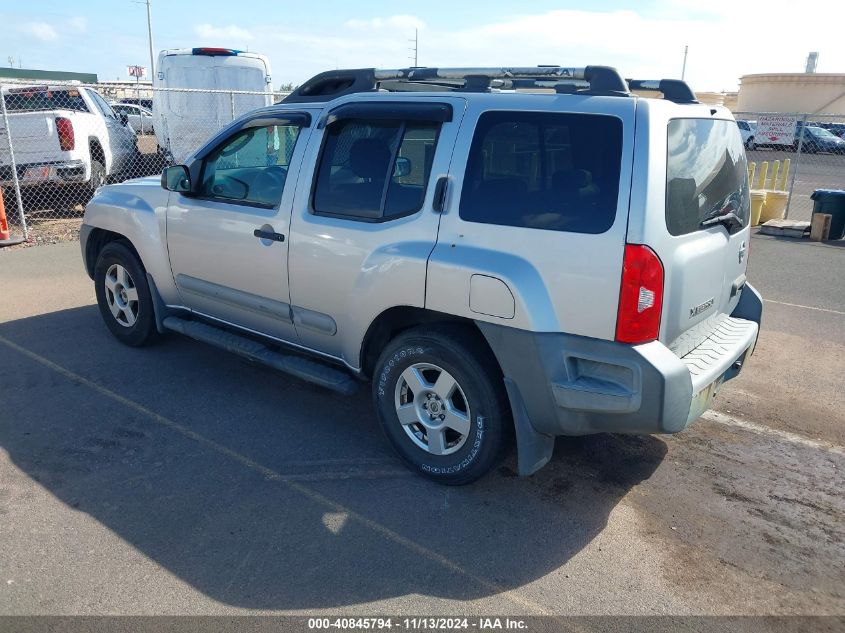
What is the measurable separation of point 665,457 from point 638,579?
1.22m

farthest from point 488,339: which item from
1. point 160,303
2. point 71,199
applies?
point 71,199

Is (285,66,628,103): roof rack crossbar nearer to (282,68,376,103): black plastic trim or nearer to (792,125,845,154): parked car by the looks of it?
(282,68,376,103): black plastic trim

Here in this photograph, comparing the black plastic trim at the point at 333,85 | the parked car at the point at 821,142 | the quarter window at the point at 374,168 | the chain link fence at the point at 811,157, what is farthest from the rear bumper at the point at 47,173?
the parked car at the point at 821,142

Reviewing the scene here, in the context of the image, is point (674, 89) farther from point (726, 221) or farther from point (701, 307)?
point (701, 307)

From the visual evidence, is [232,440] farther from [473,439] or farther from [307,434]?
[473,439]

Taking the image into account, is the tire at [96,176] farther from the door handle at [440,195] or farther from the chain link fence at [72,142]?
the door handle at [440,195]

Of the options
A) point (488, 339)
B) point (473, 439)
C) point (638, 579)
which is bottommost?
point (638, 579)

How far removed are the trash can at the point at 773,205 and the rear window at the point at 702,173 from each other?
971 centimetres

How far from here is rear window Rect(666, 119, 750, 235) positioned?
3.16 metres

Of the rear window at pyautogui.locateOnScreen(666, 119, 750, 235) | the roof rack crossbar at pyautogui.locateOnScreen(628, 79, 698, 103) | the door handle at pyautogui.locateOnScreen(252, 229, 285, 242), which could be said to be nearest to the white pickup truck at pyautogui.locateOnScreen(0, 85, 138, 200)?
the door handle at pyautogui.locateOnScreen(252, 229, 285, 242)

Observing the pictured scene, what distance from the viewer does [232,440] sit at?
423 cm

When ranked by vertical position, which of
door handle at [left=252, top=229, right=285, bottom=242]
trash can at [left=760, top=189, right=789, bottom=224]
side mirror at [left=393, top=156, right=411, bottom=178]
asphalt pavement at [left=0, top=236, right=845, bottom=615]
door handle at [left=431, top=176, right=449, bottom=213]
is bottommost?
asphalt pavement at [left=0, top=236, right=845, bottom=615]

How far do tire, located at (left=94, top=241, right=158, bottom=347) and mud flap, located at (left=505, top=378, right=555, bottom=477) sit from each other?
324cm

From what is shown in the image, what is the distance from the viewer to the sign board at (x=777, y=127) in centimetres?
1357
